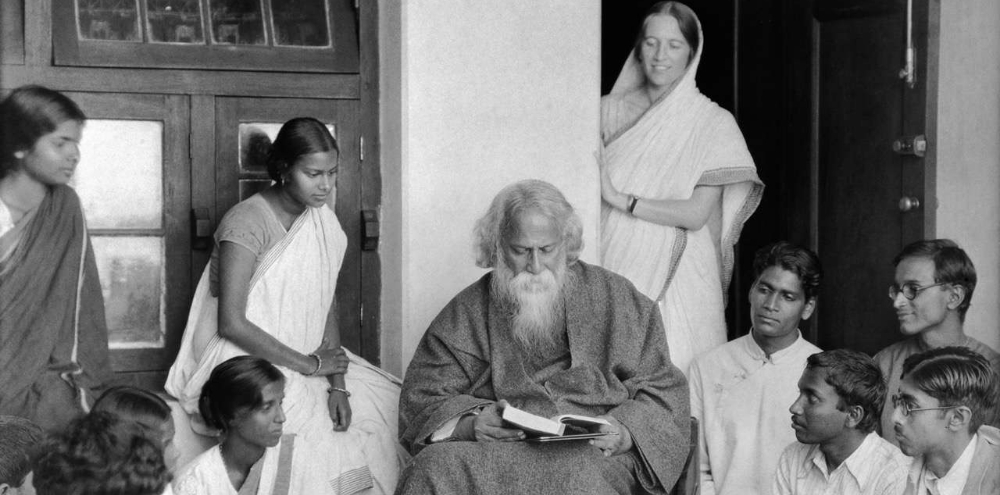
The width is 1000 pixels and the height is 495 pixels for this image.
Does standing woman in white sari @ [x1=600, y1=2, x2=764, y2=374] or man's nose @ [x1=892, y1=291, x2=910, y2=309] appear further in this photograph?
standing woman in white sari @ [x1=600, y1=2, x2=764, y2=374]


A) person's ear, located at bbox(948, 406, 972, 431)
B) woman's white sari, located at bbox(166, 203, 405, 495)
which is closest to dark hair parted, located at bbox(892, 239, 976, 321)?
person's ear, located at bbox(948, 406, 972, 431)

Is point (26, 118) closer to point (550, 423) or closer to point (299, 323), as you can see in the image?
point (299, 323)

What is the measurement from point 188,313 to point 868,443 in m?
2.59

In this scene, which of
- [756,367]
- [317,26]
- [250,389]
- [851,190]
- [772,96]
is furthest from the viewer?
[772,96]

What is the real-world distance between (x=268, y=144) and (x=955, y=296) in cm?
270

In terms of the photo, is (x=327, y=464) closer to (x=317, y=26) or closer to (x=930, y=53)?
(x=317, y=26)

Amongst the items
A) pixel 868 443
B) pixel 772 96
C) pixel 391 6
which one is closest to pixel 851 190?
pixel 772 96

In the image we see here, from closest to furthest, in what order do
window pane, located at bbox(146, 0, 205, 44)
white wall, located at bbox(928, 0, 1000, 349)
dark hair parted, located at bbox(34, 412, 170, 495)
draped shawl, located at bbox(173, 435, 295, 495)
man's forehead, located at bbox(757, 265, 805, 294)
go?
dark hair parted, located at bbox(34, 412, 170, 495), draped shawl, located at bbox(173, 435, 295, 495), man's forehead, located at bbox(757, 265, 805, 294), window pane, located at bbox(146, 0, 205, 44), white wall, located at bbox(928, 0, 1000, 349)

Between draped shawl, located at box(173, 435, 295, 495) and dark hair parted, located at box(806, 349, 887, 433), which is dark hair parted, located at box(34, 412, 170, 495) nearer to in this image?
draped shawl, located at box(173, 435, 295, 495)

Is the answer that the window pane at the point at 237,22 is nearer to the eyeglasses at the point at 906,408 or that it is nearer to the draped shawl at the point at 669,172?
the draped shawl at the point at 669,172

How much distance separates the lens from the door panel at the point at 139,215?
201 inches

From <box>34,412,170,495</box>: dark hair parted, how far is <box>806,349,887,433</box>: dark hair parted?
6.93 ft

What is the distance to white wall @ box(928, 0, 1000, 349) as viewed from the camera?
561 centimetres

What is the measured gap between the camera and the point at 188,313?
17.0ft
